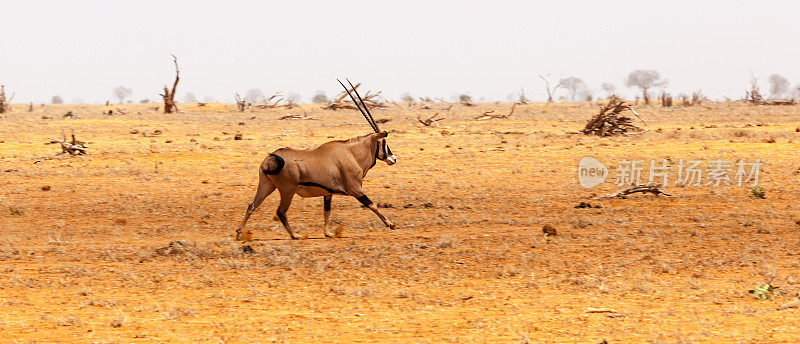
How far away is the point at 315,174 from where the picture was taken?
11.2 metres

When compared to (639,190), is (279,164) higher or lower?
higher

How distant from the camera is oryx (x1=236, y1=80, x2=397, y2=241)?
11.1 meters

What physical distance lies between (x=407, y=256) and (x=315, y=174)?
219cm

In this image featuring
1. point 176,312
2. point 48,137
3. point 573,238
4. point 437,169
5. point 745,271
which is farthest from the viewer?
point 48,137

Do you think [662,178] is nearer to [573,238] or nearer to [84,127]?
[573,238]

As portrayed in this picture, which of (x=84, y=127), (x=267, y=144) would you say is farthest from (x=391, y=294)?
(x=84, y=127)

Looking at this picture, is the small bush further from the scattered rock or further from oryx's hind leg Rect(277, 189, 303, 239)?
oryx's hind leg Rect(277, 189, 303, 239)

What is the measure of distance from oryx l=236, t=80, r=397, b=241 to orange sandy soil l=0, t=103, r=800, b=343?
512mm

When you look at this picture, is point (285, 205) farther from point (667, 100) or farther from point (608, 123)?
point (667, 100)

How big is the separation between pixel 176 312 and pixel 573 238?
576 centimetres

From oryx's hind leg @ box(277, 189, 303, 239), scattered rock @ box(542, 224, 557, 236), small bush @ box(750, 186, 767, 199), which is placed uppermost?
oryx's hind leg @ box(277, 189, 303, 239)

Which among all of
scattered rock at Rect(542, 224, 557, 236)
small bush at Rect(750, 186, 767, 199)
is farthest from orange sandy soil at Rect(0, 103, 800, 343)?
small bush at Rect(750, 186, 767, 199)

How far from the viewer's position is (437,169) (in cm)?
1958

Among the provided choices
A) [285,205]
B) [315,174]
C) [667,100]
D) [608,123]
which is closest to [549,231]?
[315,174]
